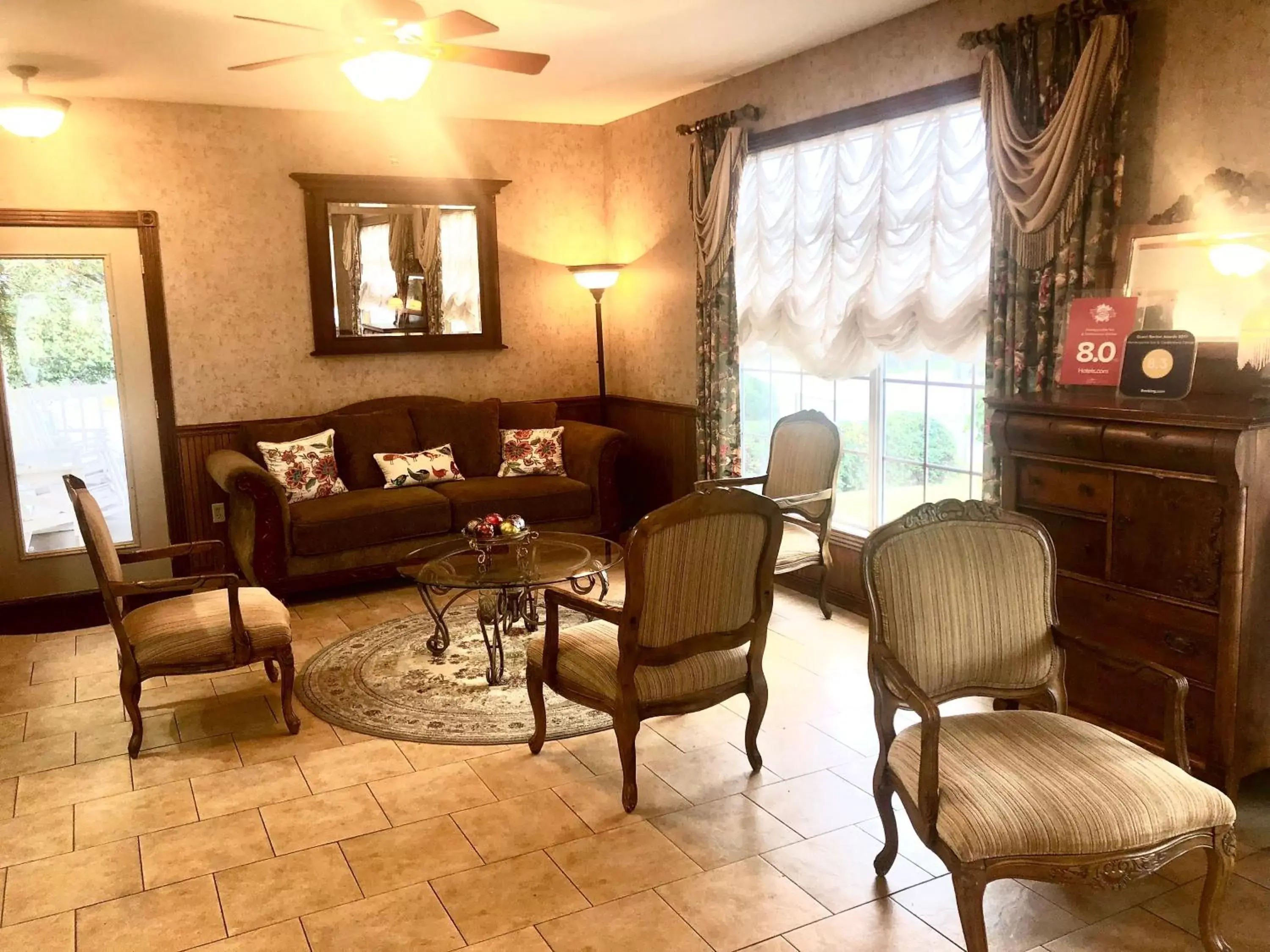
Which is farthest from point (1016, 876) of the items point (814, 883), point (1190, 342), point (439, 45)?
point (439, 45)

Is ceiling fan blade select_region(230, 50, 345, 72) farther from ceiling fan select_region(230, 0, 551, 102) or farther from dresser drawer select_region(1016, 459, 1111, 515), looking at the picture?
dresser drawer select_region(1016, 459, 1111, 515)

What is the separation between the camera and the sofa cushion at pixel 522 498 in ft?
18.5

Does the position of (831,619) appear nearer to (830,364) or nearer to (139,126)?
(830,364)

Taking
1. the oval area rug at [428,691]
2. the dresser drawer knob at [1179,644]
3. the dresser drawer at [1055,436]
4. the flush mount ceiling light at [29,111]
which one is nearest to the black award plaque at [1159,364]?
the dresser drawer at [1055,436]

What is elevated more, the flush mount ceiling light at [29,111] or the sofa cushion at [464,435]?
the flush mount ceiling light at [29,111]

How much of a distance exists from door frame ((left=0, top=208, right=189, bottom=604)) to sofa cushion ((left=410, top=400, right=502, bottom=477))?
139 cm

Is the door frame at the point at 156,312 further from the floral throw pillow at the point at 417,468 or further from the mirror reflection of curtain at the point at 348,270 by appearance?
the floral throw pillow at the point at 417,468

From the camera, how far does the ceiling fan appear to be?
3.17 m

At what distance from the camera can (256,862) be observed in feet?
9.28

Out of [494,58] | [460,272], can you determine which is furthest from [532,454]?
[494,58]

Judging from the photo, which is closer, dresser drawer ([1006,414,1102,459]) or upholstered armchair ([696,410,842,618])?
dresser drawer ([1006,414,1102,459])

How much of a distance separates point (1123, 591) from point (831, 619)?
1.99 metres

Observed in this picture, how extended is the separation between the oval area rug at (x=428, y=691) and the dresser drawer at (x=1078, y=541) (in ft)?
5.60

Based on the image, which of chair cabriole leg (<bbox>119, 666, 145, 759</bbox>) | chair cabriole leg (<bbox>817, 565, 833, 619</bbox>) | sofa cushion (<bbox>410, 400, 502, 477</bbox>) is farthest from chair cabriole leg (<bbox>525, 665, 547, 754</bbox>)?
sofa cushion (<bbox>410, 400, 502, 477</bbox>)
